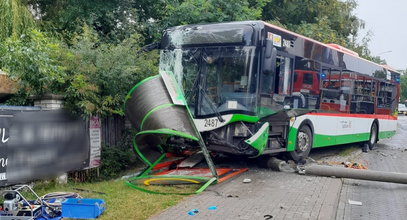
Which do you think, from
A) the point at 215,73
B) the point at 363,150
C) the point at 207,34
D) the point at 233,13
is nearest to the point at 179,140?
the point at 215,73

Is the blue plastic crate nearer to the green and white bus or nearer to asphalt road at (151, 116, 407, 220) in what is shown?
asphalt road at (151, 116, 407, 220)

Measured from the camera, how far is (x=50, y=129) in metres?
8.45

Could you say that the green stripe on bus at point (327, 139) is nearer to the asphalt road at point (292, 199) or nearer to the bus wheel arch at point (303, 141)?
the bus wheel arch at point (303, 141)

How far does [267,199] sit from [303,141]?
437 cm

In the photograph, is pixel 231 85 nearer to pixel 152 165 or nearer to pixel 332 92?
pixel 152 165

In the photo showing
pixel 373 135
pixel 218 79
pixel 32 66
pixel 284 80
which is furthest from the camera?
pixel 373 135

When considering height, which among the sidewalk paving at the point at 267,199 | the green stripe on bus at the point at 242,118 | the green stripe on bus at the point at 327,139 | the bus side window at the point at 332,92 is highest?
the bus side window at the point at 332,92

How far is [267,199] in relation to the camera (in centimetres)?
771

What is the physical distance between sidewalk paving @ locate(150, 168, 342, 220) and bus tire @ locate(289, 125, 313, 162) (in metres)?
1.52

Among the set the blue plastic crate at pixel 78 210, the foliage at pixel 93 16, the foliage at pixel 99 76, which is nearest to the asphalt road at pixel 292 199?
the blue plastic crate at pixel 78 210

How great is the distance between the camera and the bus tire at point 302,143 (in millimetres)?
11398

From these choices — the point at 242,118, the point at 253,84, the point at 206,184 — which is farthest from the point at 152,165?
the point at 253,84

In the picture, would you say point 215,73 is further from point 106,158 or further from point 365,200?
point 365,200

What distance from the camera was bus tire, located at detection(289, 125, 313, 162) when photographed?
11398mm
